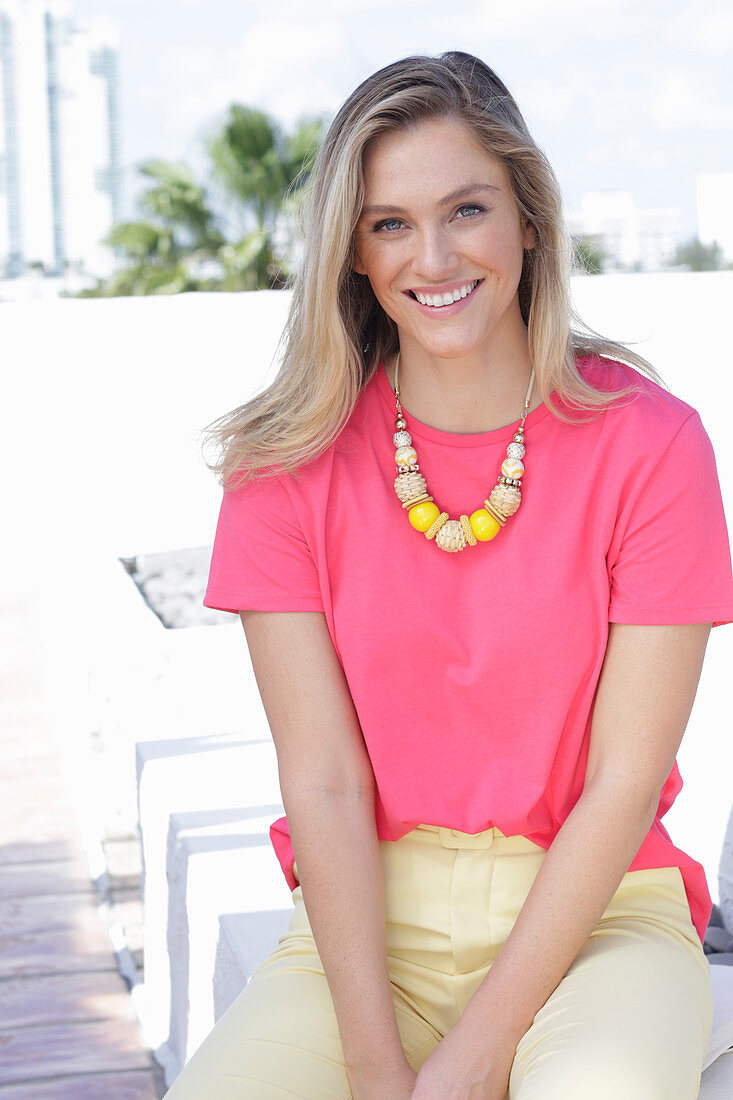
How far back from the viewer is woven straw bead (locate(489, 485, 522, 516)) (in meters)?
1.38

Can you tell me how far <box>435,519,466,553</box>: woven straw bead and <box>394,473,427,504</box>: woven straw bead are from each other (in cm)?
5

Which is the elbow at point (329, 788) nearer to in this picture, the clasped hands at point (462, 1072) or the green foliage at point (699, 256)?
the clasped hands at point (462, 1072)

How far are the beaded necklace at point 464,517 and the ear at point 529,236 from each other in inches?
7.8

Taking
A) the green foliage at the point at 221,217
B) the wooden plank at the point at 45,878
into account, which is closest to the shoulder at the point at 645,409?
the wooden plank at the point at 45,878

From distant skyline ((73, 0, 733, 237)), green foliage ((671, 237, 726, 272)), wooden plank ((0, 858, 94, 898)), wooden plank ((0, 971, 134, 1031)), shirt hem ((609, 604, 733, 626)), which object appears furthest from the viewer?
distant skyline ((73, 0, 733, 237))

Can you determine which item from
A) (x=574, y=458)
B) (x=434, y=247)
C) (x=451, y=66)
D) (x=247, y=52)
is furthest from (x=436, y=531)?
(x=247, y=52)

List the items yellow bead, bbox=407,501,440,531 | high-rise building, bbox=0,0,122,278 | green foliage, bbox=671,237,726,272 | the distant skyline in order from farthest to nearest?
1. high-rise building, bbox=0,0,122,278
2. the distant skyline
3. green foliage, bbox=671,237,726,272
4. yellow bead, bbox=407,501,440,531

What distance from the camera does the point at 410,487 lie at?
143 cm

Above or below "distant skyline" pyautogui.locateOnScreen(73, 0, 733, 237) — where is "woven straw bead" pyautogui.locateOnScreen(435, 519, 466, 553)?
below

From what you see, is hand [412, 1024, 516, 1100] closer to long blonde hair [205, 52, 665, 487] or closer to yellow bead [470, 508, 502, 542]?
yellow bead [470, 508, 502, 542]

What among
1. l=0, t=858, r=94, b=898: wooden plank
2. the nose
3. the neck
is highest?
the nose

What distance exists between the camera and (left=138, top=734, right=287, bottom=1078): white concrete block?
238 cm

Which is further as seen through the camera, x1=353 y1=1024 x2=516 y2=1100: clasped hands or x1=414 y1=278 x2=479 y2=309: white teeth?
x1=414 y1=278 x2=479 y2=309: white teeth

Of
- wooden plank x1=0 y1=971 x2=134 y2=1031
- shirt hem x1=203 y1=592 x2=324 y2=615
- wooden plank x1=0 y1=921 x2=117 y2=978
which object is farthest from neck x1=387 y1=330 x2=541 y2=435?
wooden plank x1=0 y1=921 x2=117 y2=978
